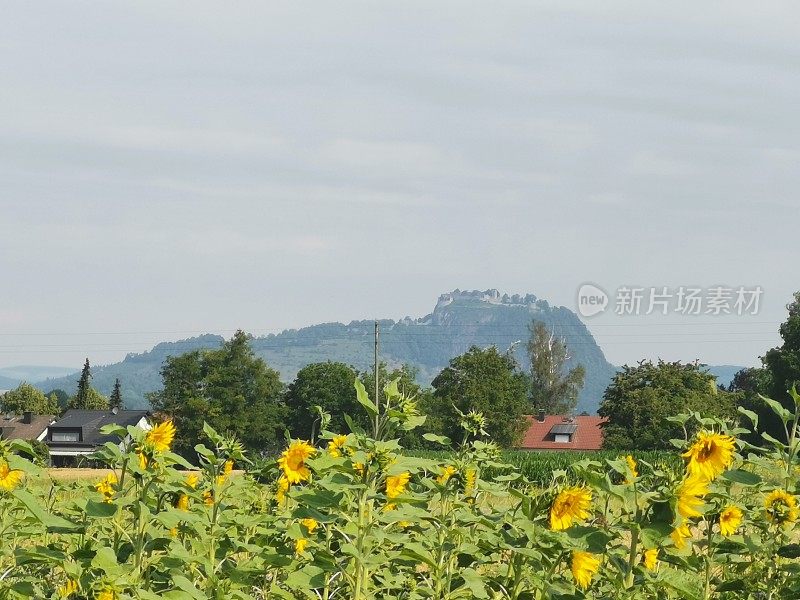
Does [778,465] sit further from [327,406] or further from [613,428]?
[327,406]

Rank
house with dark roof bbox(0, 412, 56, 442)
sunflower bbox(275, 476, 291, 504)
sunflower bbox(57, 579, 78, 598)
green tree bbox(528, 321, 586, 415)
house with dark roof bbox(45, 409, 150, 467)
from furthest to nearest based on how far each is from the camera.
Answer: house with dark roof bbox(0, 412, 56, 442)
green tree bbox(528, 321, 586, 415)
house with dark roof bbox(45, 409, 150, 467)
sunflower bbox(275, 476, 291, 504)
sunflower bbox(57, 579, 78, 598)

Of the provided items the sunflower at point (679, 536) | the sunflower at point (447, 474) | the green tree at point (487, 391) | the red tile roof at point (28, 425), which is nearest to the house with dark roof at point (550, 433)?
the green tree at point (487, 391)

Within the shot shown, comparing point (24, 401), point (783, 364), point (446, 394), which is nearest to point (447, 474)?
point (783, 364)

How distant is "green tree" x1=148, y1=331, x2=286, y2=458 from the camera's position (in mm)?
86812

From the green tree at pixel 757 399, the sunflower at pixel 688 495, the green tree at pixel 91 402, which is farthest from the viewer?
the green tree at pixel 91 402

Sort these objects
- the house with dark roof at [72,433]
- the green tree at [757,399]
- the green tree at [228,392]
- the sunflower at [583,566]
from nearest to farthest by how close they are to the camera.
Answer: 1. the sunflower at [583,566]
2. the green tree at [757,399]
3. the green tree at [228,392]
4. the house with dark roof at [72,433]

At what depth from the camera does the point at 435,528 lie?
230 inches

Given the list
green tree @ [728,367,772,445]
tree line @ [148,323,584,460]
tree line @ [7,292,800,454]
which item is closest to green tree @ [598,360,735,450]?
tree line @ [7,292,800,454]

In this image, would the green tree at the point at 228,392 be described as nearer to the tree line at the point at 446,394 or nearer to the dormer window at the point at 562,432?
the tree line at the point at 446,394

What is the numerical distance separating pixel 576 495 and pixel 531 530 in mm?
228

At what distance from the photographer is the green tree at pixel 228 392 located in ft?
285

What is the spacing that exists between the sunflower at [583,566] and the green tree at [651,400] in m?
64.4

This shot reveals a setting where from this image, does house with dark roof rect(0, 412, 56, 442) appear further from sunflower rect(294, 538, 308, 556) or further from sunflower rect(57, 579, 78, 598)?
sunflower rect(57, 579, 78, 598)

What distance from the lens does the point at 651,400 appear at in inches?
2793
